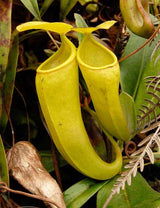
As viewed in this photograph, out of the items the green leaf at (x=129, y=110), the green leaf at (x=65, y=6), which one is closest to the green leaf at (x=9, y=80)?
the green leaf at (x=65, y=6)

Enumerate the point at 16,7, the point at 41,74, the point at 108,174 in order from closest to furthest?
1. the point at 41,74
2. the point at 108,174
3. the point at 16,7

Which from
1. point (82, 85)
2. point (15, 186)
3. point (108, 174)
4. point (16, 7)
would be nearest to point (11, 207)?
point (15, 186)

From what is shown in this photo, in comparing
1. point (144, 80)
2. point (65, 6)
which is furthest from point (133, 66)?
point (65, 6)

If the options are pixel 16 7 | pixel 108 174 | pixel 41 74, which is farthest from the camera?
pixel 16 7

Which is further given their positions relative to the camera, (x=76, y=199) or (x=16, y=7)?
(x=16, y=7)

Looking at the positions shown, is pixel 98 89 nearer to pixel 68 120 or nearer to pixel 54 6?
pixel 68 120

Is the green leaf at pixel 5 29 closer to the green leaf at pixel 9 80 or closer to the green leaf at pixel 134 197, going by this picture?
the green leaf at pixel 9 80

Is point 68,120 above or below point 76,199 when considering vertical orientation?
above

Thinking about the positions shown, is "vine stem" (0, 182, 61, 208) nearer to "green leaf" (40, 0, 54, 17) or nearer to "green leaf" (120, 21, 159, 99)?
"green leaf" (120, 21, 159, 99)
